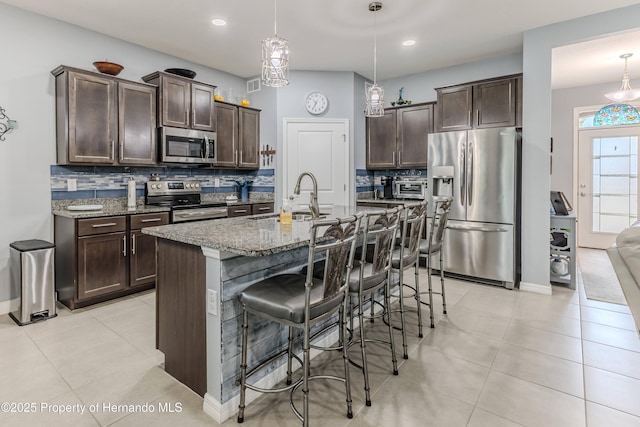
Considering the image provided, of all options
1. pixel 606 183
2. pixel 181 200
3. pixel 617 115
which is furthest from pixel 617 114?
pixel 181 200

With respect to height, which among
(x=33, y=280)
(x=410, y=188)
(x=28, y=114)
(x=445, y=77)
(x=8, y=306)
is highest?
(x=445, y=77)

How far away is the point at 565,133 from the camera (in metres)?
6.08

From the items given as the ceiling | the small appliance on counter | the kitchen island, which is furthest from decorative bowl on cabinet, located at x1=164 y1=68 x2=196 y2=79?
the small appliance on counter

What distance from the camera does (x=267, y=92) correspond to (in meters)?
5.42

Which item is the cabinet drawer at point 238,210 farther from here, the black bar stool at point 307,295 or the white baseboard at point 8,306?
the black bar stool at point 307,295

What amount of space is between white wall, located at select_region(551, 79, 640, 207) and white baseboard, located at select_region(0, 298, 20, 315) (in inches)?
310

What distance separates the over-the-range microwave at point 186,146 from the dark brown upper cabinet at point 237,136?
271 mm

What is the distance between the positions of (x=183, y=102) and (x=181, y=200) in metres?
1.25

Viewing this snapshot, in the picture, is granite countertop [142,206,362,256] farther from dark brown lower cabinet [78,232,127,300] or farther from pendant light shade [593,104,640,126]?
pendant light shade [593,104,640,126]

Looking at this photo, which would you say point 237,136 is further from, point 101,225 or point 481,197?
point 481,197

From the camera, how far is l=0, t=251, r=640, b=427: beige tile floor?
6.05 feet

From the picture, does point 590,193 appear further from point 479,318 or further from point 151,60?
point 151,60

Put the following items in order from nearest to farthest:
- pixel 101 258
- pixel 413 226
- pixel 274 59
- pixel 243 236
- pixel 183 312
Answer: pixel 243 236 < pixel 183 312 < pixel 274 59 < pixel 413 226 < pixel 101 258

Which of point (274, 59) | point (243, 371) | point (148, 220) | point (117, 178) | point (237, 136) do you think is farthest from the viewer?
point (237, 136)
